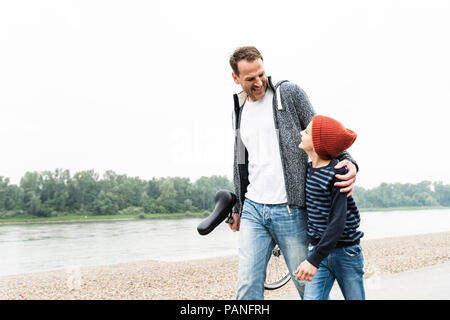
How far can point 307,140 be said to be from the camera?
206cm

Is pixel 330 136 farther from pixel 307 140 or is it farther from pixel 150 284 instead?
pixel 150 284

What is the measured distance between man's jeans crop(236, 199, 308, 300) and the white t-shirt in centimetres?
7

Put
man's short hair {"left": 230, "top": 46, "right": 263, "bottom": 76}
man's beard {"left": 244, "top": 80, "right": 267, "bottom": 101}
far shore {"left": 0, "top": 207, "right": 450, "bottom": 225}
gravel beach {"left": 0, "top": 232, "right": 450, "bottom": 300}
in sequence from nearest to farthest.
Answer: man's short hair {"left": 230, "top": 46, "right": 263, "bottom": 76}, man's beard {"left": 244, "top": 80, "right": 267, "bottom": 101}, gravel beach {"left": 0, "top": 232, "right": 450, "bottom": 300}, far shore {"left": 0, "top": 207, "right": 450, "bottom": 225}

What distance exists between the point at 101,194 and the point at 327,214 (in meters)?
78.4

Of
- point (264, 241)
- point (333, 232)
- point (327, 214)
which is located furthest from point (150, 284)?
point (333, 232)

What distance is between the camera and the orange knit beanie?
6.49 feet

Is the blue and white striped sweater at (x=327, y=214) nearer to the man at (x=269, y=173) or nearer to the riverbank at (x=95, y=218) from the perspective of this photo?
the man at (x=269, y=173)

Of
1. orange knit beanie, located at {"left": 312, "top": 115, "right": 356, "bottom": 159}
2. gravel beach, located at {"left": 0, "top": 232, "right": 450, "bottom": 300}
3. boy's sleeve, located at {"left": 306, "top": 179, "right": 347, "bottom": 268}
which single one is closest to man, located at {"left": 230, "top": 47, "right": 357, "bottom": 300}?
orange knit beanie, located at {"left": 312, "top": 115, "right": 356, "bottom": 159}

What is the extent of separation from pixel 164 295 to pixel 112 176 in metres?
82.0

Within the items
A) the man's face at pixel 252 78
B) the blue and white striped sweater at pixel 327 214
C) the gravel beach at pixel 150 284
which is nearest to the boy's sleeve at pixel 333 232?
the blue and white striped sweater at pixel 327 214

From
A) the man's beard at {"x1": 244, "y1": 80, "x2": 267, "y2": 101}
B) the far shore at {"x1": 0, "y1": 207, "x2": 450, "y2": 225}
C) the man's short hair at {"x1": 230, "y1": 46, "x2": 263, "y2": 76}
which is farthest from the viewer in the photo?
the far shore at {"x1": 0, "y1": 207, "x2": 450, "y2": 225}

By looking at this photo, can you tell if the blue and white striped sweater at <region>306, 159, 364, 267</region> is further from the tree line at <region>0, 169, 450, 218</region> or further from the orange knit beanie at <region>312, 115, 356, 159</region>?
the tree line at <region>0, 169, 450, 218</region>

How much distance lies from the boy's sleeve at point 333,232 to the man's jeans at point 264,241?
0.31m
